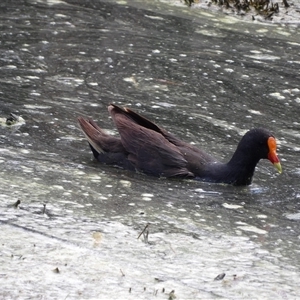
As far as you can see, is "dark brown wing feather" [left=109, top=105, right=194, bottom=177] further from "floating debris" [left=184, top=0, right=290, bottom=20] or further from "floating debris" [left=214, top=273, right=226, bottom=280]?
"floating debris" [left=184, top=0, right=290, bottom=20]

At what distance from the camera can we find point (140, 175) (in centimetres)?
706

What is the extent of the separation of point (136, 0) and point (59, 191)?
779 centimetres

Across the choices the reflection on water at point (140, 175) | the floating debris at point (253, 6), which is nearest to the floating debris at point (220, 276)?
the reflection on water at point (140, 175)

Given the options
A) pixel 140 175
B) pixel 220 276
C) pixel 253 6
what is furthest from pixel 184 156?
pixel 253 6

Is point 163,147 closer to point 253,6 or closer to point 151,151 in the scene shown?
point 151,151

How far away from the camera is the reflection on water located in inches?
204

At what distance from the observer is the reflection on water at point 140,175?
519 cm

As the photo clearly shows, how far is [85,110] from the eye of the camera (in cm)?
859

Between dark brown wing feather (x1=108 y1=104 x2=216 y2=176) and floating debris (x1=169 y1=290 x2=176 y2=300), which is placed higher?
dark brown wing feather (x1=108 y1=104 x2=216 y2=176)

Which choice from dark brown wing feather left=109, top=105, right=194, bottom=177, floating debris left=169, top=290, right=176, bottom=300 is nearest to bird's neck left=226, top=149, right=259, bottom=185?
dark brown wing feather left=109, top=105, right=194, bottom=177

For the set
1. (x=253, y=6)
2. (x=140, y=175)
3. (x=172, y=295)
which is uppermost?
(x=253, y=6)

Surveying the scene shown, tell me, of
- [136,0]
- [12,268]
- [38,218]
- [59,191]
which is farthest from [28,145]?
[136,0]

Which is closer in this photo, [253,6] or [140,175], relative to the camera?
[140,175]

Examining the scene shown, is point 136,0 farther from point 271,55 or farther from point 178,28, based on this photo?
point 271,55
